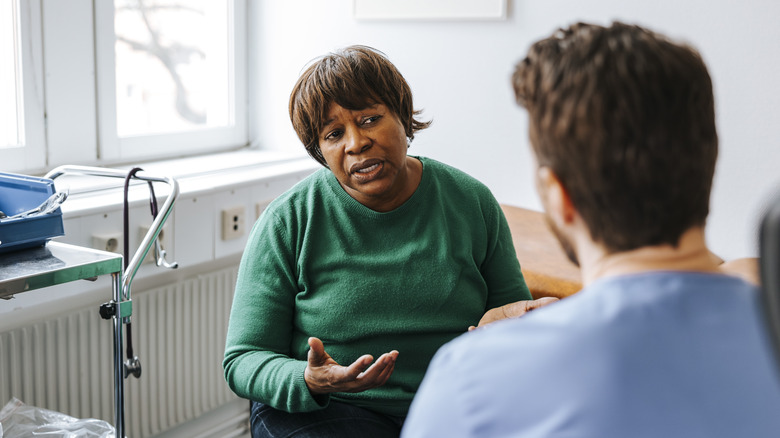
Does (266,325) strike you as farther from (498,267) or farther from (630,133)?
(630,133)

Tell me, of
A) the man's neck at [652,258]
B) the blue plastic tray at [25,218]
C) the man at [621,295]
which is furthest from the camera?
the blue plastic tray at [25,218]

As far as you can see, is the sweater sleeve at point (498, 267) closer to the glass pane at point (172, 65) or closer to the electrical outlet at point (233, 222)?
the electrical outlet at point (233, 222)

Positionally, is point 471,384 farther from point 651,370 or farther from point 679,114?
point 679,114

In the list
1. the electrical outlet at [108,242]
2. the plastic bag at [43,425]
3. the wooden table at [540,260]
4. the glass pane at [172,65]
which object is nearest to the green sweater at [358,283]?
the wooden table at [540,260]

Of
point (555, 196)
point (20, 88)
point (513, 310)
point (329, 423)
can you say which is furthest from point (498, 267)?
point (20, 88)

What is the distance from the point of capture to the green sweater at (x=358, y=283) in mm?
1516

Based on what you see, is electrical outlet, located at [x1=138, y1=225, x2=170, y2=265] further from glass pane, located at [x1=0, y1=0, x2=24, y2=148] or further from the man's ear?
the man's ear

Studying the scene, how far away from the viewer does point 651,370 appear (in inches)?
25.0

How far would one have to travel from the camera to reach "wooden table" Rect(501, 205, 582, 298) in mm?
1791

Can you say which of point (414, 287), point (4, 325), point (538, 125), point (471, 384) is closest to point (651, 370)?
point (471, 384)

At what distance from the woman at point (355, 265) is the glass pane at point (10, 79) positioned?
2.82ft

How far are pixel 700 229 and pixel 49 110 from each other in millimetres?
1788

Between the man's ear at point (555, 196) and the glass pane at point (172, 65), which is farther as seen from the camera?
the glass pane at point (172, 65)

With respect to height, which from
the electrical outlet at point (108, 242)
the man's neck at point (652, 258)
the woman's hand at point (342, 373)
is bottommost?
the woman's hand at point (342, 373)
